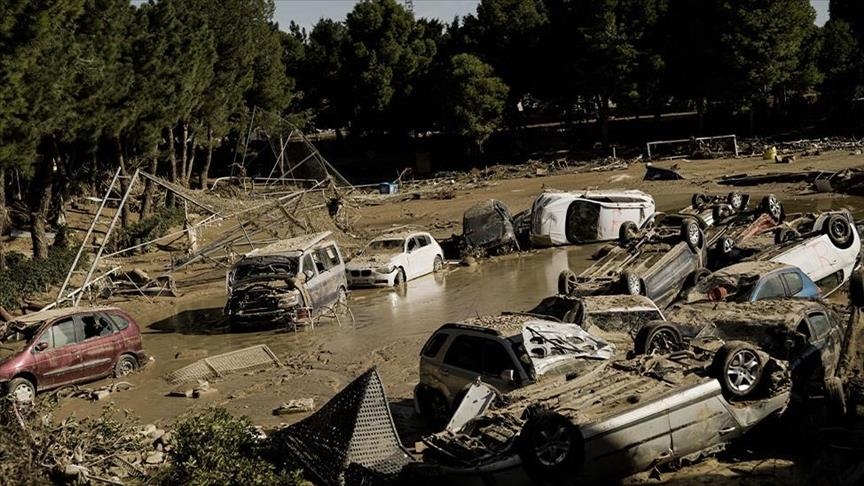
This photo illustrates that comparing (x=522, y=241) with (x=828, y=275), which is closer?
(x=828, y=275)

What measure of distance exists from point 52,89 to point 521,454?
20.9 metres

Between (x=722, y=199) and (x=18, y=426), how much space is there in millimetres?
19302

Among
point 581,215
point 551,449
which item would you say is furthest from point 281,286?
point 551,449

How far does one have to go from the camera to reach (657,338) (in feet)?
37.7

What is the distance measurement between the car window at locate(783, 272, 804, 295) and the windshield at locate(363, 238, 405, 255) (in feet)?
41.9

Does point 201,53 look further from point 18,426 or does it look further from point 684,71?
point 18,426

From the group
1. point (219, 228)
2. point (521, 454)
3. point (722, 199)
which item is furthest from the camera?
point (219, 228)

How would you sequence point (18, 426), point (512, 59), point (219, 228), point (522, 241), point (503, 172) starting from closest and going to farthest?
point (18, 426) < point (522, 241) < point (219, 228) < point (503, 172) < point (512, 59)

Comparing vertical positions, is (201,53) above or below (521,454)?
above

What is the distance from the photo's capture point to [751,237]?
19.9 m

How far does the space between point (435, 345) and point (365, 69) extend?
54.4 metres

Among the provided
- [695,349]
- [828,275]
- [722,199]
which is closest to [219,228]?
[722,199]

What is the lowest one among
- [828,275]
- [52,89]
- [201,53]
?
[828,275]

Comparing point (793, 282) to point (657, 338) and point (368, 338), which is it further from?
point (368, 338)
